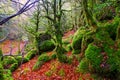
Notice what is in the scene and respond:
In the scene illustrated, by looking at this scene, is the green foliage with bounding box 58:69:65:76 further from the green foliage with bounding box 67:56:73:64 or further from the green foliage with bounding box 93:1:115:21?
the green foliage with bounding box 93:1:115:21

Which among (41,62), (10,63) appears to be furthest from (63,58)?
(10,63)

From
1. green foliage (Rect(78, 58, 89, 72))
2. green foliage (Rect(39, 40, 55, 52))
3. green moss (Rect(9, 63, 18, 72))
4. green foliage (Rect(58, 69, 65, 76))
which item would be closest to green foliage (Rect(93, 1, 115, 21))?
green foliage (Rect(78, 58, 89, 72))

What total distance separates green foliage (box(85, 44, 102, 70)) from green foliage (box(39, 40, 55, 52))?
10150 mm

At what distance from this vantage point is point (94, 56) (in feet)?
36.6

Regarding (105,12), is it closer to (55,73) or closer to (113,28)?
(113,28)

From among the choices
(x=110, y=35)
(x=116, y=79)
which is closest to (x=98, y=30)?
(x=110, y=35)

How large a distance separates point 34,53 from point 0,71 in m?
17.7

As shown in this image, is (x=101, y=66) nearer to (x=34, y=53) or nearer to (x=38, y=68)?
(x=38, y=68)

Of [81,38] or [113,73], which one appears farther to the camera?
[81,38]

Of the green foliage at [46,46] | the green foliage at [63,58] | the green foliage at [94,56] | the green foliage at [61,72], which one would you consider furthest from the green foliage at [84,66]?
the green foliage at [46,46]

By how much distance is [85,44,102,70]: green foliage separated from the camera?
Result: 1097 centimetres

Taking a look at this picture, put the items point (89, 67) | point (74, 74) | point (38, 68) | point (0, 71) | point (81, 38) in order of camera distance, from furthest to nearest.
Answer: point (38, 68) → point (81, 38) → point (74, 74) → point (89, 67) → point (0, 71)

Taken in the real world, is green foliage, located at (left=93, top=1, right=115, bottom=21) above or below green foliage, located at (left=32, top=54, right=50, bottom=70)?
above

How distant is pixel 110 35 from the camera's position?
12.2 metres
